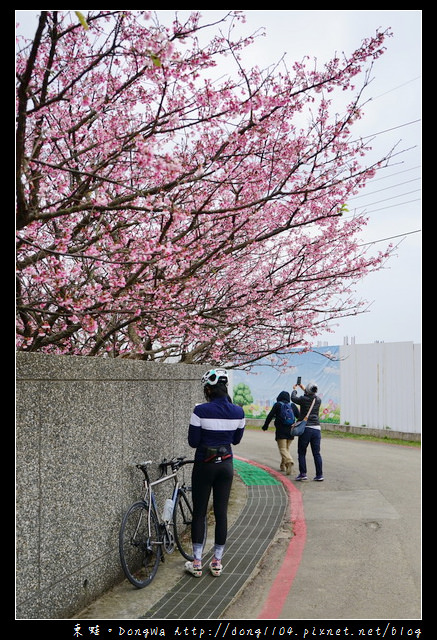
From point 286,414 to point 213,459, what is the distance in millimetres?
6139

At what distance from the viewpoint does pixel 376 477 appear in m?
11.3

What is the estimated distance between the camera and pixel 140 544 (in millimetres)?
5633

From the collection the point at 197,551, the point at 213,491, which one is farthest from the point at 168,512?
the point at 213,491

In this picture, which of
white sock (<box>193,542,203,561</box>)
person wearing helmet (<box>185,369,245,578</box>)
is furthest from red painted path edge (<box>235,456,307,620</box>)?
white sock (<box>193,542,203,561</box>)

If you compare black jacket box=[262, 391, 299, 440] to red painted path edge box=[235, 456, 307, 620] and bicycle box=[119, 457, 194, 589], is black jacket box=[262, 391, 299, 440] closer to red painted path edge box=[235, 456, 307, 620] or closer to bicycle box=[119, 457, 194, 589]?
red painted path edge box=[235, 456, 307, 620]

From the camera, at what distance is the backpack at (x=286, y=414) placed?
1166 cm

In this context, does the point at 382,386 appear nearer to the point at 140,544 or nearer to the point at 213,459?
the point at 213,459

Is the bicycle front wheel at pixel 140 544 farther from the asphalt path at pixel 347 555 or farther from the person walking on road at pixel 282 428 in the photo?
the person walking on road at pixel 282 428

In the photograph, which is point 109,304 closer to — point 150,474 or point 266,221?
point 150,474

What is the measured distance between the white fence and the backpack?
7.20 m

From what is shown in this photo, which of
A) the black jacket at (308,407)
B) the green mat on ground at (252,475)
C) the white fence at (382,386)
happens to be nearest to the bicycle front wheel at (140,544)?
the green mat on ground at (252,475)

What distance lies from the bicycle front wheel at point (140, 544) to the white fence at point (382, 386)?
13171 mm

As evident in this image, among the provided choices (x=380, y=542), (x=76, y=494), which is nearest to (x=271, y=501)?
(x=380, y=542)

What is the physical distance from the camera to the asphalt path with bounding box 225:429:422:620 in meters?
4.99
